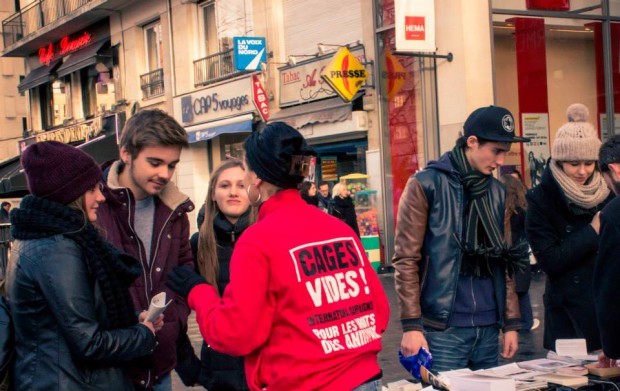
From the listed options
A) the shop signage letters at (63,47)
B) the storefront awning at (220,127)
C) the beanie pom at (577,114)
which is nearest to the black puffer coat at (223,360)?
the beanie pom at (577,114)

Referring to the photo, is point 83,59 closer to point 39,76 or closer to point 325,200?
point 39,76

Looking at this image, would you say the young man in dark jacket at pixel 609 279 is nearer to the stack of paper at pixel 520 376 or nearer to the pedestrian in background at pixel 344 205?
the stack of paper at pixel 520 376

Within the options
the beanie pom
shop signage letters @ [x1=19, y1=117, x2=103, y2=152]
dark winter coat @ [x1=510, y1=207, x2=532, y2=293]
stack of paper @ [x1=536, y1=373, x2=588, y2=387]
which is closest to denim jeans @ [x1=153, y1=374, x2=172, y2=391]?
stack of paper @ [x1=536, y1=373, x2=588, y2=387]

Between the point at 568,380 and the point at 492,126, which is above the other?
the point at 492,126

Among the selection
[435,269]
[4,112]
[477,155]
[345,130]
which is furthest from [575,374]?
[4,112]

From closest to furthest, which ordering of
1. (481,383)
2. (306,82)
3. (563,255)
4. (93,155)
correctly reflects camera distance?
1. (481,383)
2. (563,255)
3. (93,155)
4. (306,82)

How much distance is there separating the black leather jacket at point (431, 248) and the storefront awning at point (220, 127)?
623 inches

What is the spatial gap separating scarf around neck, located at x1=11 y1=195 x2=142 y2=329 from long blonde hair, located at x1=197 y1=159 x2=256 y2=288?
102 cm

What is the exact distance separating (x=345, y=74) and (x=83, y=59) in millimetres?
14568

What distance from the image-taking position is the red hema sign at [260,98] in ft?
63.0

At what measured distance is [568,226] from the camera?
4766mm

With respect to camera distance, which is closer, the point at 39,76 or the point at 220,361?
the point at 220,361

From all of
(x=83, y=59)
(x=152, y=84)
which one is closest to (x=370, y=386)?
(x=152, y=84)

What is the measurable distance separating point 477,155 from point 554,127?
37.0 feet
